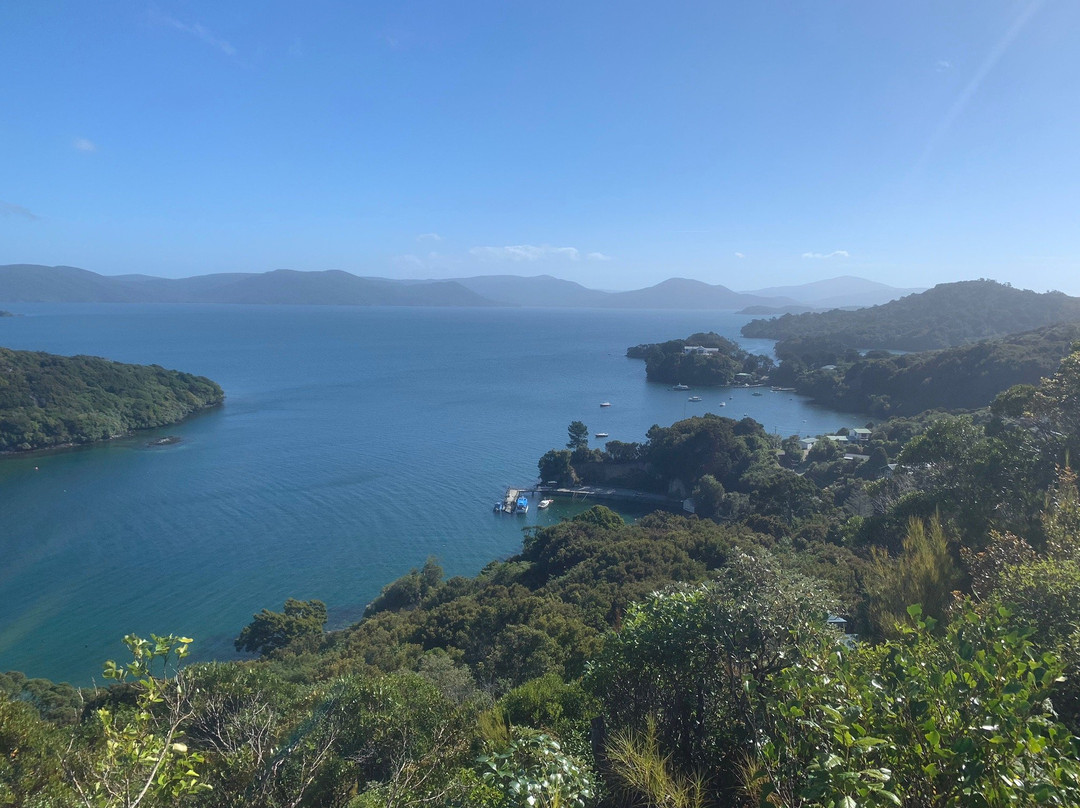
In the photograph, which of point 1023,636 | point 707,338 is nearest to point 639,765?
point 1023,636

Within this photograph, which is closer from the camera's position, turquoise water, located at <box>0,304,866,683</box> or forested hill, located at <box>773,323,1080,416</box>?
turquoise water, located at <box>0,304,866,683</box>

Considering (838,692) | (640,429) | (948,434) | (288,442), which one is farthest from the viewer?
(640,429)

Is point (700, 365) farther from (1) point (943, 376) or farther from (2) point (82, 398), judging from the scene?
(2) point (82, 398)

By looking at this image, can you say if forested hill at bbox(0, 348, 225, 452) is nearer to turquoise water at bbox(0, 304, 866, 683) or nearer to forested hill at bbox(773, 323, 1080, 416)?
turquoise water at bbox(0, 304, 866, 683)

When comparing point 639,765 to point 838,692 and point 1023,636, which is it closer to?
point 838,692

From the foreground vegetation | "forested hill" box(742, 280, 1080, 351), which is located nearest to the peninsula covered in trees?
"forested hill" box(742, 280, 1080, 351)

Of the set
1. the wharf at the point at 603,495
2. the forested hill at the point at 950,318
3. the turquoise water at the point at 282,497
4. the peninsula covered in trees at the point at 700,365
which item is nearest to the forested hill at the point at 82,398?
the turquoise water at the point at 282,497

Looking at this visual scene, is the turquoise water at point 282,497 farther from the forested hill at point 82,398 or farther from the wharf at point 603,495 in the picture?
the forested hill at point 82,398
